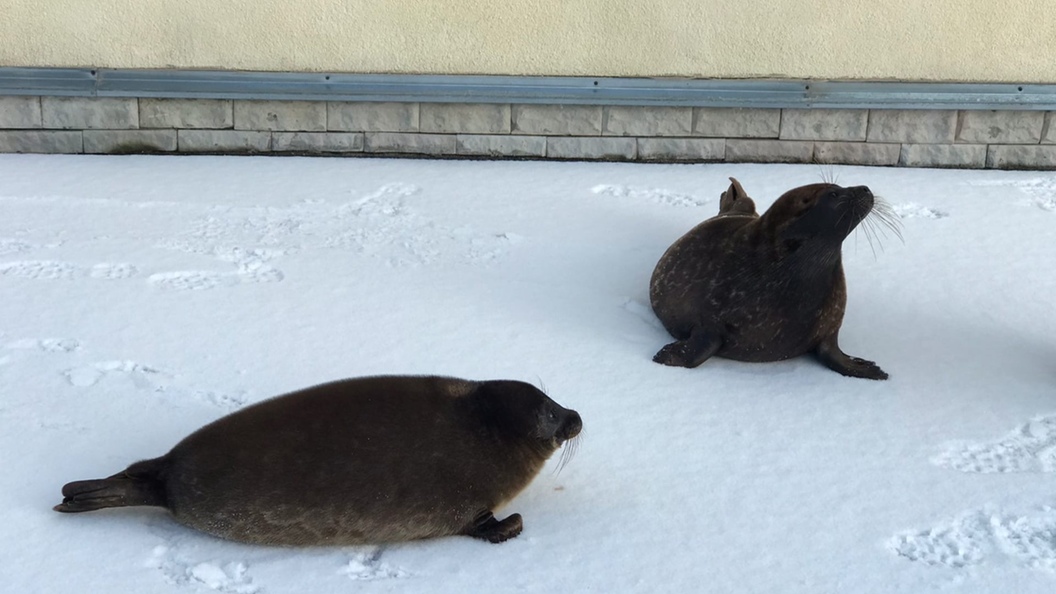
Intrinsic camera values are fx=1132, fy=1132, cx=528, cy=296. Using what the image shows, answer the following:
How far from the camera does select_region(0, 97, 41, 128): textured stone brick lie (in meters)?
6.86

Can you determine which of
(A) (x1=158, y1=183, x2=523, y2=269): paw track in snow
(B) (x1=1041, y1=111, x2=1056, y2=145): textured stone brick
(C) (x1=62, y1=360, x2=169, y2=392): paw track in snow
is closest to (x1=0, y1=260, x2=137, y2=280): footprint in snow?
(A) (x1=158, y1=183, x2=523, y2=269): paw track in snow

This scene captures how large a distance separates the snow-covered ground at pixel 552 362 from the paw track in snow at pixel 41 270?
0.09 ft

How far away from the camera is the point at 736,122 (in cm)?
714

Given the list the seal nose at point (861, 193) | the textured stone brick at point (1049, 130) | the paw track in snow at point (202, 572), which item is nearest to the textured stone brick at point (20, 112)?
the paw track in snow at point (202, 572)

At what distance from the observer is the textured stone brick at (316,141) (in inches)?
280

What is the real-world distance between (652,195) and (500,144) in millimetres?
1124

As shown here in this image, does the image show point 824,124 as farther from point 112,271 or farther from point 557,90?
point 112,271

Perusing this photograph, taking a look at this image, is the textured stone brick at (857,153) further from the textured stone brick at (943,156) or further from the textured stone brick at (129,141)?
the textured stone brick at (129,141)

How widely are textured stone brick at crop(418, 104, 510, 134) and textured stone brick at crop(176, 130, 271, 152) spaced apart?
1.01m

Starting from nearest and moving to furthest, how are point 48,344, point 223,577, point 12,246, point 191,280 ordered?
1. point 223,577
2. point 48,344
3. point 191,280
4. point 12,246

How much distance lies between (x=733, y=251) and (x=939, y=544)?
1.77 meters

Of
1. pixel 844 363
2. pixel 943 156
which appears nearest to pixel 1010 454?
pixel 844 363

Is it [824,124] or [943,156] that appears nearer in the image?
[824,124]

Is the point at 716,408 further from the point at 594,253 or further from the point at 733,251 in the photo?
the point at 594,253
